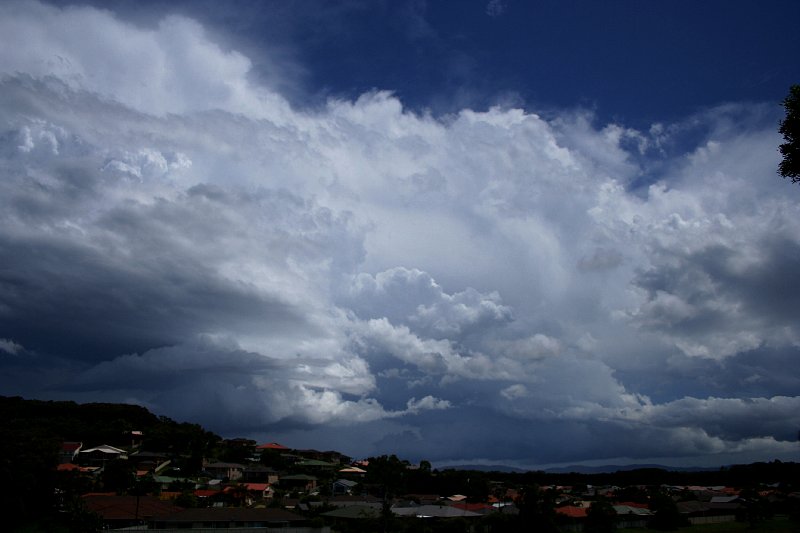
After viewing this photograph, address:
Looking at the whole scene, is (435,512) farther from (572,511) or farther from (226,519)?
(226,519)

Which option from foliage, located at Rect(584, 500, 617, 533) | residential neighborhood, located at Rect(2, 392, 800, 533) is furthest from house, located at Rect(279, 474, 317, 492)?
foliage, located at Rect(584, 500, 617, 533)

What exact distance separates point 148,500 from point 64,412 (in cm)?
9509

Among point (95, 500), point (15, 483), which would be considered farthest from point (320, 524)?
point (15, 483)

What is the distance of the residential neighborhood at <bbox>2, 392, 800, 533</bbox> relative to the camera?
219ft

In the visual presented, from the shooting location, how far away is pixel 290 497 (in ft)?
343

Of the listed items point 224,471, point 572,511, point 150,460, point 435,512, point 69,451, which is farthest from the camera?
point 150,460

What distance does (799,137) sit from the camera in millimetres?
22609

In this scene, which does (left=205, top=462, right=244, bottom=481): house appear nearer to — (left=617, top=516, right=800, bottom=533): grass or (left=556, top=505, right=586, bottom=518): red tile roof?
(left=556, top=505, right=586, bottom=518): red tile roof

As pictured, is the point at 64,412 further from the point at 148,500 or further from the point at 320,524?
the point at 320,524

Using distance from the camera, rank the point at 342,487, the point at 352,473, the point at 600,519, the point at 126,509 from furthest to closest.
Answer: the point at 352,473
the point at 342,487
the point at 600,519
the point at 126,509

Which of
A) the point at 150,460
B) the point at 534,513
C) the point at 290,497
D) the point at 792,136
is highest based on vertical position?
the point at 792,136

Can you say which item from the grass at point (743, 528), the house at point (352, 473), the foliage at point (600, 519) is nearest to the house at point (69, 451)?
the house at point (352, 473)

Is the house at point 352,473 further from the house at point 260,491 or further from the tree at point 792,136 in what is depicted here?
the tree at point 792,136

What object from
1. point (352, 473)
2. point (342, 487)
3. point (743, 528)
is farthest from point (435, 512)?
point (352, 473)
